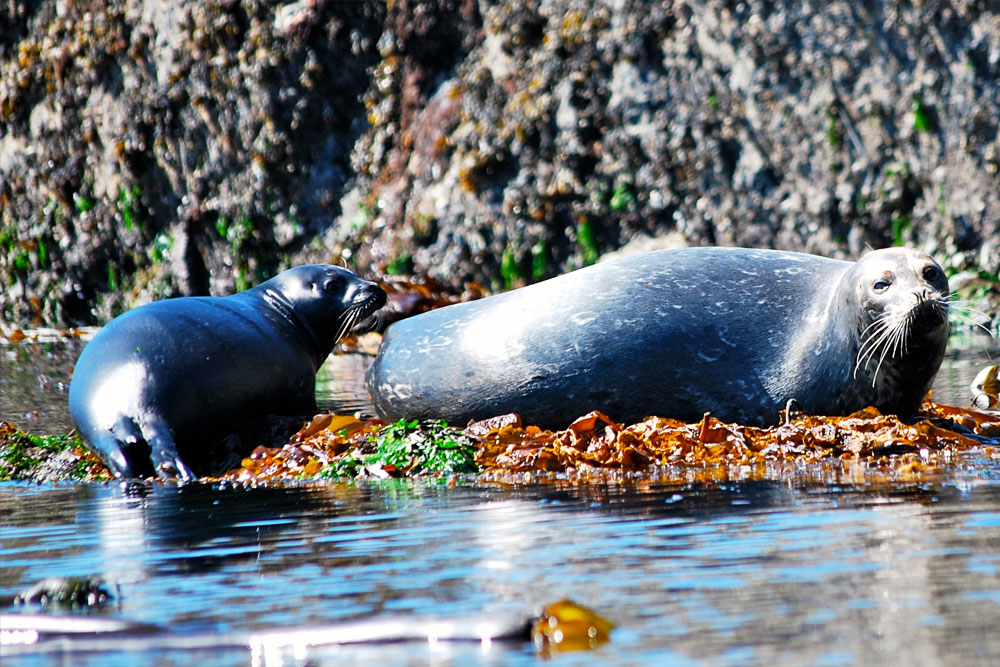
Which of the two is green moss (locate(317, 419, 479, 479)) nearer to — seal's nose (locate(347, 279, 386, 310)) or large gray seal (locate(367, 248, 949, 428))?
large gray seal (locate(367, 248, 949, 428))

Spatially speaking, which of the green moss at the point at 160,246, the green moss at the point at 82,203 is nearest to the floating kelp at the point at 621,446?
the green moss at the point at 160,246

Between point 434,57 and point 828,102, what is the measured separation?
478cm

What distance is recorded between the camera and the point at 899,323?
5859 millimetres

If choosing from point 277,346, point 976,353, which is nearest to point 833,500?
point 277,346

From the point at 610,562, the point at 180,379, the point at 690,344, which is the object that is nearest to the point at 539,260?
the point at 690,344

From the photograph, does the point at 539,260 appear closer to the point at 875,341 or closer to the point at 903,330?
the point at 875,341

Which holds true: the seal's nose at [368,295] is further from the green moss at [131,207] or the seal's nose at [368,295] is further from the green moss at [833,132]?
the green moss at [131,207]

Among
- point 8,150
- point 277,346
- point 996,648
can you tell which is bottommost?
point 996,648

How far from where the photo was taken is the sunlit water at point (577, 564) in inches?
94.7

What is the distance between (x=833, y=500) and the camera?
13.5 ft

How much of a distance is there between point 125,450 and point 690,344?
264 cm

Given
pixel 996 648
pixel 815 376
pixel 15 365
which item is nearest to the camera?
pixel 996 648

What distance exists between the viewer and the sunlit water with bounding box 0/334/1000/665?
241cm

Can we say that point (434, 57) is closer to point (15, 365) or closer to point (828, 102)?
point (828, 102)
